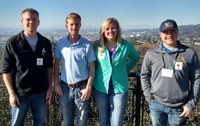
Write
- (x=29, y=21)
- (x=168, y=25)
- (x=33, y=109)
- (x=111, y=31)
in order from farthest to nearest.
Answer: (x=33, y=109) < (x=111, y=31) < (x=29, y=21) < (x=168, y=25)

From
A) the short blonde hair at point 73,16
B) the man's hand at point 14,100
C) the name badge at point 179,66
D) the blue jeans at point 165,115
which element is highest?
the short blonde hair at point 73,16

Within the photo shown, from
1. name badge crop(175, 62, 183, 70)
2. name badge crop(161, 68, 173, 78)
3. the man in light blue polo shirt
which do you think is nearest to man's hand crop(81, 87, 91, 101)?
the man in light blue polo shirt

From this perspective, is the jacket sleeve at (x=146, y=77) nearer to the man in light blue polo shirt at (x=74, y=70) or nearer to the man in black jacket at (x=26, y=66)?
the man in light blue polo shirt at (x=74, y=70)

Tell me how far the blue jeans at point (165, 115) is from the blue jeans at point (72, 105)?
2.81ft

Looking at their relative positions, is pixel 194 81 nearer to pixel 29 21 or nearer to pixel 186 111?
pixel 186 111

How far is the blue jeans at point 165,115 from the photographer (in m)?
4.06

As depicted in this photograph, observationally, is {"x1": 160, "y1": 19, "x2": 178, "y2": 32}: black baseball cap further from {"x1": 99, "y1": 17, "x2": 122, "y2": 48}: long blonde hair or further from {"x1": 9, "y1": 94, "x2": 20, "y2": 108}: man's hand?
{"x1": 9, "y1": 94, "x2": 20, "y2": 108}: man's hand

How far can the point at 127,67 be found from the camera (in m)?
4.59

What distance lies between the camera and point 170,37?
3973 mm

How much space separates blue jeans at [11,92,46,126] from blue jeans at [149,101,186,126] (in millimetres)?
1371

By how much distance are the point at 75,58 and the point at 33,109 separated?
86 centimetres

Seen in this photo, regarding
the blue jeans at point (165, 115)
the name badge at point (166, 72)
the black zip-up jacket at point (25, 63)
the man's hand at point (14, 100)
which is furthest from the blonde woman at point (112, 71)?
the man's hand at point (14, 100)

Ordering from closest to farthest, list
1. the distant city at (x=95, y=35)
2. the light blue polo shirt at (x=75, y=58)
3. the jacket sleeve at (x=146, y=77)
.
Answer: the jacket sleeve at (x=146, y=77)
the light blue polo shirt at (x=75, y=58)
the distant city at (x=95, y=35)

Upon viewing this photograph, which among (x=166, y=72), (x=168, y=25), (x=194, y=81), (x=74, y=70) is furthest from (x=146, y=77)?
(x=74, y=70)
